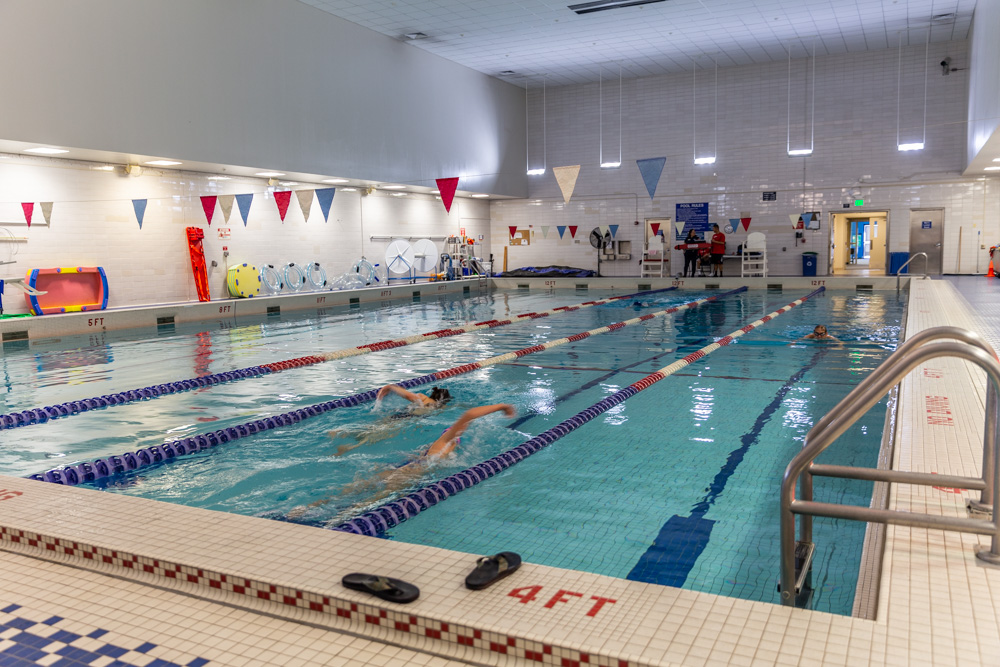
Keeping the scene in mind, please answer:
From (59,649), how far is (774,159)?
1973 centimetres

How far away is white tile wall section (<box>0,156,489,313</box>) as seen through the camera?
36.5ft

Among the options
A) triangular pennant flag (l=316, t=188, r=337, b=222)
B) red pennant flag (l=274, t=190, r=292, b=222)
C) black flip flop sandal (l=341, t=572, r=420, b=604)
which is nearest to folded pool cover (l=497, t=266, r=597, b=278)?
triangular pennant flag (l=316, t=188, r=337, b=222)

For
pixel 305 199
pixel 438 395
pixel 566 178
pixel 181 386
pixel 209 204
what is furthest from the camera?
pixel 305 199

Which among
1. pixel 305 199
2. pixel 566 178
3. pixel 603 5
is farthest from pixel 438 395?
pixel 603 5

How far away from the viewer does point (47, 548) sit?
2.51 m

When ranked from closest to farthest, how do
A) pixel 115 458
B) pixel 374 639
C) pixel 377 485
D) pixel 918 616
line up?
1. pixel 918 616
2. pixel 374 639
3. pixel 377 485
4. pixel 115 458

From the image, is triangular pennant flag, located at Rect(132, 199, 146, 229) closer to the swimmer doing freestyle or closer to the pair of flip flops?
the swimmer doing freestyle

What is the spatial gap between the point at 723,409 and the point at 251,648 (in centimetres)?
422

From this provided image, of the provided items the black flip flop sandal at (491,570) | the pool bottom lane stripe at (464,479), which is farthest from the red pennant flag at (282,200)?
the black flip flop sandal at (491,570)

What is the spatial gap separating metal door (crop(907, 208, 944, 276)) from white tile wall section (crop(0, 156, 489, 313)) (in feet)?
42.7

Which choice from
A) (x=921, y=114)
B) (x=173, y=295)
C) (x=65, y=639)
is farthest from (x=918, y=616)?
(x=921, y=114)

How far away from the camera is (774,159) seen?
62.4 ft

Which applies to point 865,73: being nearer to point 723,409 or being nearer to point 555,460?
point 723,409

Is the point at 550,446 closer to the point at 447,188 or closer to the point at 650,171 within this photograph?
the point at 650,171
